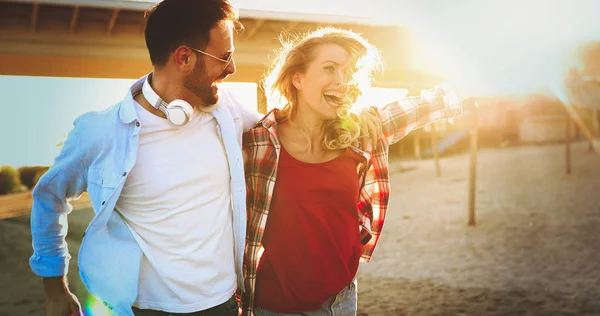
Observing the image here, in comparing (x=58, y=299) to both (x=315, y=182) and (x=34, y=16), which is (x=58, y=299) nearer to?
(x=315, y=182)

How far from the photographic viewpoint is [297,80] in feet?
7.62

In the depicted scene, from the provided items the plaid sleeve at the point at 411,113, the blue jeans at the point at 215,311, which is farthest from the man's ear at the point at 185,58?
the plaid sleeve at the point at 411,113

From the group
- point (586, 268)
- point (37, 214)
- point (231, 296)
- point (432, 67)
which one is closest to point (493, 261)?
point (586, 268)

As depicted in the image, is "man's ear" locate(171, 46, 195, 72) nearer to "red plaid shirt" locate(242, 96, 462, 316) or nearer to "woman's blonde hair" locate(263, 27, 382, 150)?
"red plaid shirt" locate(242, 96, 462, 316)

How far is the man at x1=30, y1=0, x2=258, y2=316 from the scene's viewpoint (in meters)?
1.75

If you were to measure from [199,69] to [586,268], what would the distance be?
5.42m

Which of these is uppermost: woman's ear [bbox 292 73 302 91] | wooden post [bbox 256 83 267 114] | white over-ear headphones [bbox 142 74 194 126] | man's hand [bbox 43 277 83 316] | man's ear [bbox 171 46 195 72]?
man's ear [bbox 171 46 195 72]

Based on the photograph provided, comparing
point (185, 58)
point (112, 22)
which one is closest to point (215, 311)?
point (185, 58)

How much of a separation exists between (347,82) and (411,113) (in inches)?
13.9

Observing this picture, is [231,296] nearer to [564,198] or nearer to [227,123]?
[227,123]

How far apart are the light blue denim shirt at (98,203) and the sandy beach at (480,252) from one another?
351 cm

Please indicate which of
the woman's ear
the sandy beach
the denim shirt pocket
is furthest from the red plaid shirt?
the sandy beach

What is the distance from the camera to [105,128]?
1.76 meters

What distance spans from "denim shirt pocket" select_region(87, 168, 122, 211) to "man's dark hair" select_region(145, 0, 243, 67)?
0.39 metres
